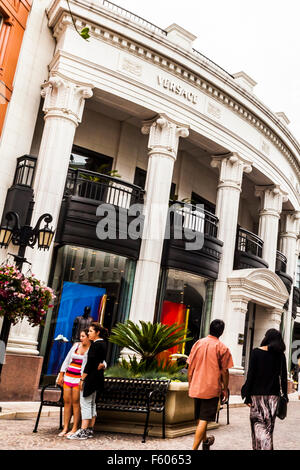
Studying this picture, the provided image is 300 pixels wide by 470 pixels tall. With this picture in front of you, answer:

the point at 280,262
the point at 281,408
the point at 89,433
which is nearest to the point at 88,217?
the point at 89,433

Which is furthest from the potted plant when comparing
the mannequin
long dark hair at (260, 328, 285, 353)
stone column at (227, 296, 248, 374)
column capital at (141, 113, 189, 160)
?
column capital at (141, 113, 189, 160)

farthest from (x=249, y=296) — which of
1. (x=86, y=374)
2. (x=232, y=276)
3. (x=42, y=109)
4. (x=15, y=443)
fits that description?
(x=15, y=443)

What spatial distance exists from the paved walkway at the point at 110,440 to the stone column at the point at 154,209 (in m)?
A: 5.04

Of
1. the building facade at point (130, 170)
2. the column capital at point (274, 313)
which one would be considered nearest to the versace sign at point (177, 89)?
the building facade at point (130, 170)

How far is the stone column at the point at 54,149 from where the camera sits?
1183cm

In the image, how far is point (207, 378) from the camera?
18.8ft

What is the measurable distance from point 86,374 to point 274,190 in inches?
565

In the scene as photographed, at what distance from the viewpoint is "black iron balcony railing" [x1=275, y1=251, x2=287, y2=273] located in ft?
65.5

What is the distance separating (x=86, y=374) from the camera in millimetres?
6656

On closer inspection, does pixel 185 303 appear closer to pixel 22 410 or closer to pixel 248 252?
pixel 248 252

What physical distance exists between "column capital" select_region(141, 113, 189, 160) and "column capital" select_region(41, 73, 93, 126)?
2.52 m

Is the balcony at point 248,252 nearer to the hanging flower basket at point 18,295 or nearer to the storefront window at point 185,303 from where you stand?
the storefront window at point 185,303

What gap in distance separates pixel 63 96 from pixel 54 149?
1.60 m

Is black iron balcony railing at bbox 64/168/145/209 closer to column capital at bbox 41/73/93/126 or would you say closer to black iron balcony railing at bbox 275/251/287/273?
column capital at bbox 41/73/93/126
